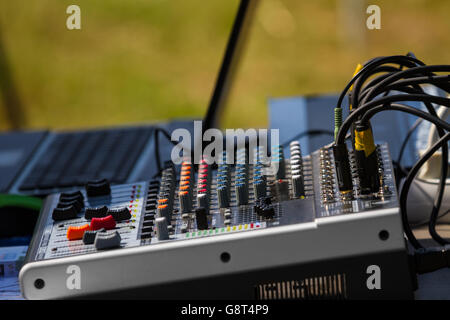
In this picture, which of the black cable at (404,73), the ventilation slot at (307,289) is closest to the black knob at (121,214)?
the ventilation slot at (307,289)

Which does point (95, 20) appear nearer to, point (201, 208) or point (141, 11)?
point (141, 11)

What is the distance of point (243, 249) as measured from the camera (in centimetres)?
82

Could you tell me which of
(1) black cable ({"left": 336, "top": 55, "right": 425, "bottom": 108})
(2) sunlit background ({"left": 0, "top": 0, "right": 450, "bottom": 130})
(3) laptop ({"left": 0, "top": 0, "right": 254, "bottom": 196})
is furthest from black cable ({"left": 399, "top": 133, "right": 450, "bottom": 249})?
(2) sunlit background ({"left": 0, "top": 0, "right": 450, "bottom": 130})

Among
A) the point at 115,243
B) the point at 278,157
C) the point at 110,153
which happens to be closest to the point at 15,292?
the point at 115,243

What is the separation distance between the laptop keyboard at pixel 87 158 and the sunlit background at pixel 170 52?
2441 mm

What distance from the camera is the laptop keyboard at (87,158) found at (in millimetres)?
1392

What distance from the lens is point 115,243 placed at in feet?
2.81

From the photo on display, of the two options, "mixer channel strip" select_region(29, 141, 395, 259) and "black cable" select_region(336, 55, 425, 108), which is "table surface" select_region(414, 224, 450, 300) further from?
"black cable" select_region(336, 55, 425, 108)

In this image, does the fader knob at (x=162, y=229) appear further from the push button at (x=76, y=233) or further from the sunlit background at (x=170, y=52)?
the sunlit background at (x=170, y=52)

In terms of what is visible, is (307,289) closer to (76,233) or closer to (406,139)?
(76,233)

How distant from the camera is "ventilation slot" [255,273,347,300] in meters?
0.82

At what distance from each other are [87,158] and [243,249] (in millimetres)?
760

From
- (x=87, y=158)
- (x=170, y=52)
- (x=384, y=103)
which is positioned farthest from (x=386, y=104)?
(x=170, y=52)

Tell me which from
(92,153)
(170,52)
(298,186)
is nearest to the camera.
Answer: (298,186)
